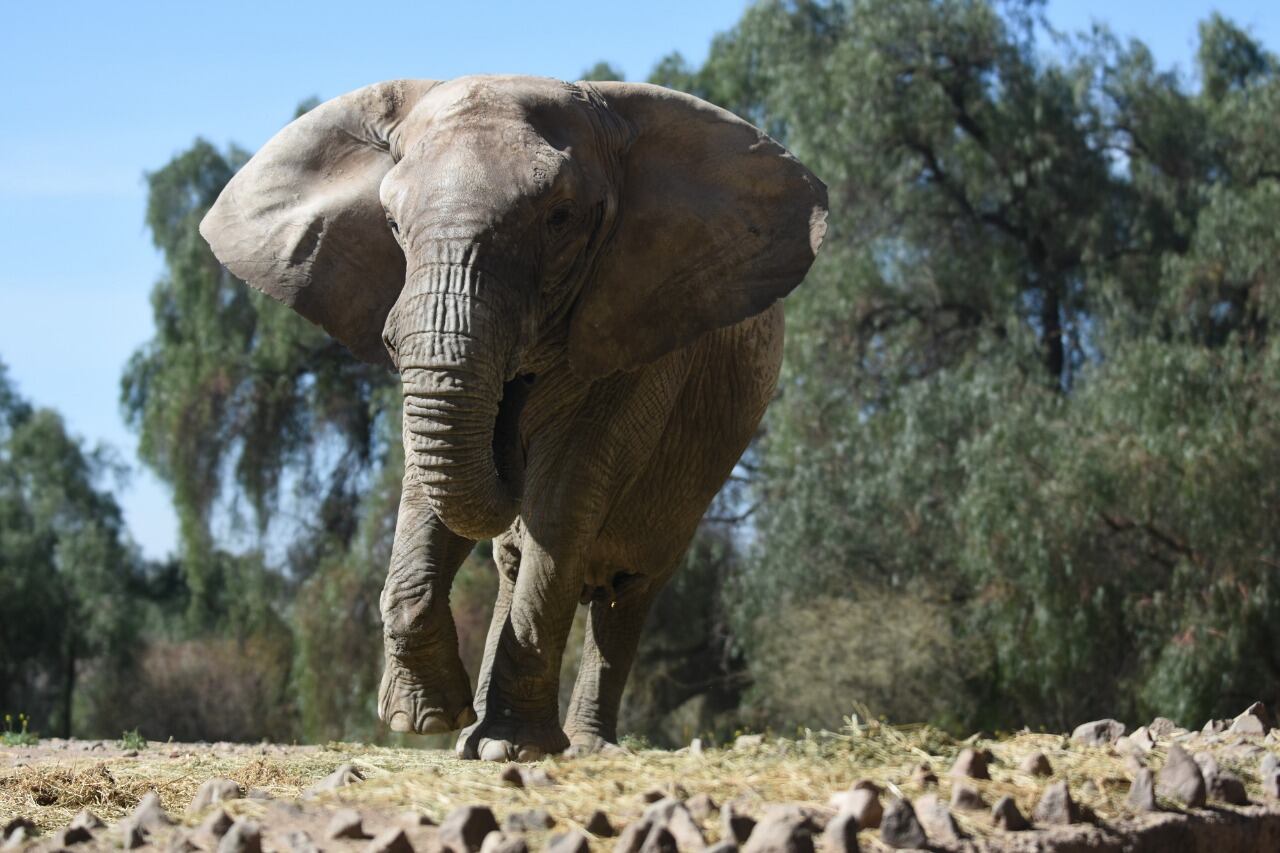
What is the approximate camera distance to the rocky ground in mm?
3682

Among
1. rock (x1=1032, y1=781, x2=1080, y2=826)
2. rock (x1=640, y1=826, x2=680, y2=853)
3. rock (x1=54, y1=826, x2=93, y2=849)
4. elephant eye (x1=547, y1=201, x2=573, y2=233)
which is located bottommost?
rock (x1=54, y1=826, x2=93, y2=849)

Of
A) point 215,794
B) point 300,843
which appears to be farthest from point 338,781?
point 300,843

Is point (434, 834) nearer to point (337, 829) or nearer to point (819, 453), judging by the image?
point (337, 829)

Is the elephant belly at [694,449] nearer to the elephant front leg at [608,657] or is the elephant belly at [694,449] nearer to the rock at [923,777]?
the elephant front leg at [608,657]

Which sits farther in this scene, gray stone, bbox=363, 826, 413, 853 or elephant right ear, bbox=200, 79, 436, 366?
elephant right ear, bbox=200, 79, 436, 366

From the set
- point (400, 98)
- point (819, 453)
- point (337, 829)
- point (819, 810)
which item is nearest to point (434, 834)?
point (337, 829)

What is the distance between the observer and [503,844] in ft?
11.6

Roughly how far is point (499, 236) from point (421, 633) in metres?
1.65

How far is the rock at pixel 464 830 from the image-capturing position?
3.68 metres

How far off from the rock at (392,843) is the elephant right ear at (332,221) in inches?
139

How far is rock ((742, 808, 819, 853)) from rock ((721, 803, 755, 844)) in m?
0.07

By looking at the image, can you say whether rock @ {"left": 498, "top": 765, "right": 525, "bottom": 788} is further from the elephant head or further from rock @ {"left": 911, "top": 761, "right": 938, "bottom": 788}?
the elephant head

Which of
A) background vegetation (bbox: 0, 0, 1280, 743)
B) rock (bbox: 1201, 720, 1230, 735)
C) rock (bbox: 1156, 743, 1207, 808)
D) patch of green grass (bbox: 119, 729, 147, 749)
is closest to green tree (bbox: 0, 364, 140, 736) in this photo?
background vegetation (bbox: 0, 0, 1280, 743)

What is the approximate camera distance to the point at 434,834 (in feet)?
12.4
